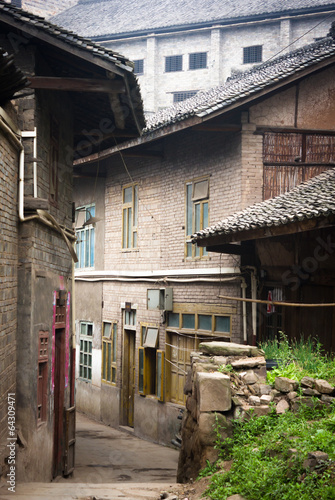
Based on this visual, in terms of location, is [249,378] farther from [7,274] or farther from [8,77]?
[8,77]

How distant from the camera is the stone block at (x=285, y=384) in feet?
26.6

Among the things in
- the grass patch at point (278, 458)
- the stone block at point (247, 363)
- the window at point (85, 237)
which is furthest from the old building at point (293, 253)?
the window at point (85, 237)

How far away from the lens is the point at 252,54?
109 ft

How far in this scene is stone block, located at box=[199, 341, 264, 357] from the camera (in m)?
9.66

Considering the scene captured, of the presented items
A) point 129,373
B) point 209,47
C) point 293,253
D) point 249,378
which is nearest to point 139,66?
point 209,47

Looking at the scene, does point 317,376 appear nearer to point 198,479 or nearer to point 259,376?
point 259,376

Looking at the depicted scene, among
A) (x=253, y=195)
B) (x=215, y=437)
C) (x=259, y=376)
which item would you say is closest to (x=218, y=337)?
(x=253, y=195)

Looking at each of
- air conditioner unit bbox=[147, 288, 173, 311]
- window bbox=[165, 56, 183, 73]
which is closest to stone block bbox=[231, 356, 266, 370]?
air conditioner unit bbox=[147, 288, 173, 311]

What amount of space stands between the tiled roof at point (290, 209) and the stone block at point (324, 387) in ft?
9.23

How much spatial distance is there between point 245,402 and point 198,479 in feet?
3.71

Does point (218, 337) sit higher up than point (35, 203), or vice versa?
point (35, 203)

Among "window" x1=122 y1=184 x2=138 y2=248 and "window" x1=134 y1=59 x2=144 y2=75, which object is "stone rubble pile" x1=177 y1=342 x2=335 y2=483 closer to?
"window" x1=122 y1=184 x2=138 y2=248

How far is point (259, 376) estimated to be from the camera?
29.7 ft

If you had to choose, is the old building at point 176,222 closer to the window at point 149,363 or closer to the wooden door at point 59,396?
the window at point 149,363
